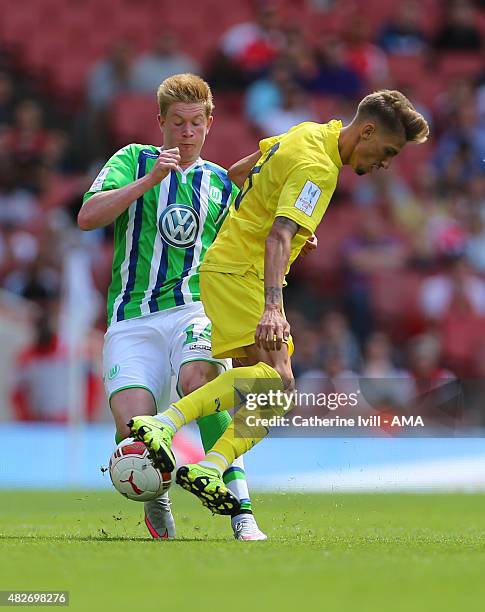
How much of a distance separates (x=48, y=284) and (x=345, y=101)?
4092mm

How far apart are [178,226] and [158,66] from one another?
31.5 feet

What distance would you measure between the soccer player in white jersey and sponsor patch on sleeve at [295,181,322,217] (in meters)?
0.75

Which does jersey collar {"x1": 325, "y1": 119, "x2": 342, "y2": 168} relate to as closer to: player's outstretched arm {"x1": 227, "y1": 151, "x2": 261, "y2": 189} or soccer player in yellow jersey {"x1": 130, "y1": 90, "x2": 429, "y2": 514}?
soccer player in yellow jersey {"x1": 130, "y1": 90, "x2": 429, "y2": 514}

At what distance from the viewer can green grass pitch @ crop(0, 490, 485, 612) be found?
3.88 m

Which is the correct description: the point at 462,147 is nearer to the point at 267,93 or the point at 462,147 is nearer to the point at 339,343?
the point at 267,93

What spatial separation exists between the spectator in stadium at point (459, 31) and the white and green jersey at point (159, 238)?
10.9m

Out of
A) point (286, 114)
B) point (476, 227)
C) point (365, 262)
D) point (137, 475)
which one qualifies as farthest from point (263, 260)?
point (286, 114)

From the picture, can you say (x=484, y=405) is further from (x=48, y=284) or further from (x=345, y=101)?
(x=345, y=101)

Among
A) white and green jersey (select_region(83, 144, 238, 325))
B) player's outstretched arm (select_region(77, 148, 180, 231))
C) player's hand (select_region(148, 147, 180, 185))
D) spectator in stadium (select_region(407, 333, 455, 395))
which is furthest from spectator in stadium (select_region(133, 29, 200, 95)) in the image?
player's hand (select_region(148, 147, 180, 185))

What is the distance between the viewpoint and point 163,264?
642 cm

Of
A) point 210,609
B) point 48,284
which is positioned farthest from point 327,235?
point 210,609

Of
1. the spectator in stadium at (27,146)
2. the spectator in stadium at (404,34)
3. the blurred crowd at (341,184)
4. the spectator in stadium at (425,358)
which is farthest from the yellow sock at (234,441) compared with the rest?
the spectator in stadium at (404,34)

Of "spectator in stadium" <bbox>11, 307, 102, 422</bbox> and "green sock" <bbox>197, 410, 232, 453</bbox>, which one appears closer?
"green sock" <bbox>197, 410, 232, 453</bbox>

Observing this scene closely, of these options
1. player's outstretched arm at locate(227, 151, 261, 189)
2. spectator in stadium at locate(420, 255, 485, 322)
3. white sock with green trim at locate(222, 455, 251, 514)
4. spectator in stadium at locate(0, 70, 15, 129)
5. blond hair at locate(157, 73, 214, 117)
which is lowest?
white sock with green trim at locate(222, 455, 251, 514)
